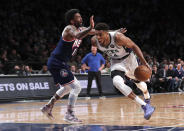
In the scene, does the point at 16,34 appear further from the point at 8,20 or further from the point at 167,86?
the point at 167,86

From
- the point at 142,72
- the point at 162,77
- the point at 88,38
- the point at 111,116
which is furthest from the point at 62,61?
the point at 88,38

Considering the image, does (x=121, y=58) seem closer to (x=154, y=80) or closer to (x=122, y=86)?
(x=122, y=86)

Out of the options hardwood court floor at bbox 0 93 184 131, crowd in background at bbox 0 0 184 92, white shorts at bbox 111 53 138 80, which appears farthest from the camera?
crowd in background at bbox 0 0 184 92

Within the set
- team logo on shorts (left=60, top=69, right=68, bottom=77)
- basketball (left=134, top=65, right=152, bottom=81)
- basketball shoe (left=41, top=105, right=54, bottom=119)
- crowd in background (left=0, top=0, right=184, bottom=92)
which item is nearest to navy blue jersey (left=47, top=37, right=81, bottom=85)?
team logo on shorts (left=60, top=69, right=68, bottom=77)

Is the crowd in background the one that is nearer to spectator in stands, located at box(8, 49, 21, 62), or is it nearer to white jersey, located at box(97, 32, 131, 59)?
spectator in stands, located at box(8, 49, 21, 62)

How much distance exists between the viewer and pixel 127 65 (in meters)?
6.88

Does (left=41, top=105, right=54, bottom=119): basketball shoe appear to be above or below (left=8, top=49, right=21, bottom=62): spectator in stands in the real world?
above

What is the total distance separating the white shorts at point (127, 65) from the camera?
6773mm

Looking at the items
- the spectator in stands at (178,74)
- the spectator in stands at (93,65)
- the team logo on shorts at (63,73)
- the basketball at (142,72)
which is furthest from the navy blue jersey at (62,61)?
the spectator in stands at (178,74)

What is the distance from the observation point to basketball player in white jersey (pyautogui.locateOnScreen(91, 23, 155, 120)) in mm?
6355

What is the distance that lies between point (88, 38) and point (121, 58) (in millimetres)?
13423

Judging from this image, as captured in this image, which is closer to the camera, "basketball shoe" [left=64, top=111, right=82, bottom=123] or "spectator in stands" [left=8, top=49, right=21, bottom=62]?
"basketball shoe" [left=64, top=111, right=82, bottom=123]

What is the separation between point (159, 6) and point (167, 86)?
8.53 m

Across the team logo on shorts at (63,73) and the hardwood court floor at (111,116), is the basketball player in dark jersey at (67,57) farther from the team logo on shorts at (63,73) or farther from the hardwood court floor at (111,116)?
the hardwood court floor at (111,116)
